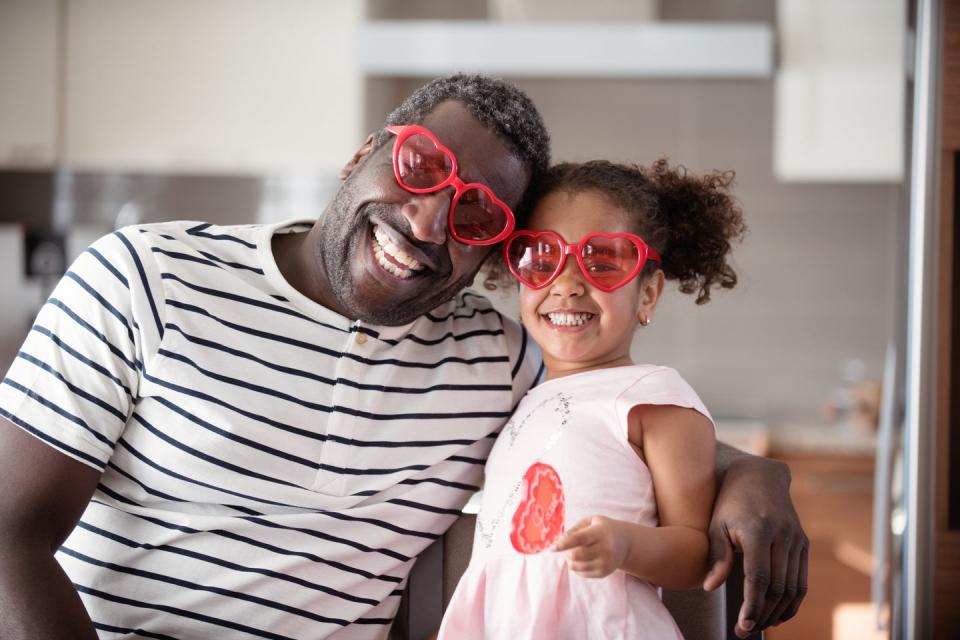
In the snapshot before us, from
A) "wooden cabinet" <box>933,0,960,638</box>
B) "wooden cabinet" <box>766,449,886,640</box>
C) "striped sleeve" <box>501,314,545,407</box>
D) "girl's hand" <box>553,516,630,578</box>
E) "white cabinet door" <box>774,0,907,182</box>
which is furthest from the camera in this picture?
"white cabinet door" <box>774,0,907,182</box>

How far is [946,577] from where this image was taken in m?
2.12

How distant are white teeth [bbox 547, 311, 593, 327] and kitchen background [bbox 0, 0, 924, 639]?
2315 millimetres

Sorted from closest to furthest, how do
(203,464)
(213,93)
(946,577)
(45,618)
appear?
(45,618), (203,464), (946,577), (213,93)

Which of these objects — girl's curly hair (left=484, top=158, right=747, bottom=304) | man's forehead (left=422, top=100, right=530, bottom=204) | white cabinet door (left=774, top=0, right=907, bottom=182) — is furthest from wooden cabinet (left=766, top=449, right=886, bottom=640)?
man's forehead (left=422, top=100, right=530, bottom=204)

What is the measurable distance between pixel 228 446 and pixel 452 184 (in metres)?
0.47

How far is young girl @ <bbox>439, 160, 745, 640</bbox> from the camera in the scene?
3.78ft

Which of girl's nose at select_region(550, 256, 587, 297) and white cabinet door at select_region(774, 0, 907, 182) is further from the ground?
white cabinet door at select_region(774, 0, 907, 182)

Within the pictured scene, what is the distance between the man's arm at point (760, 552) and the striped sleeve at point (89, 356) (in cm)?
A: 77

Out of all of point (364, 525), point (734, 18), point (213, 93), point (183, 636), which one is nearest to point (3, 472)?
point (183, 636)

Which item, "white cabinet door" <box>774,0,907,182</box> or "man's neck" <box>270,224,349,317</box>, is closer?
"man's neck" <box>270,224,349,317</box>

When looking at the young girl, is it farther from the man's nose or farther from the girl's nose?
the man's nose

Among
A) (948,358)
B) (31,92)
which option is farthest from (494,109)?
(31,92)

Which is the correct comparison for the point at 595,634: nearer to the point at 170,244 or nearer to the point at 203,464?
the point at 203,464

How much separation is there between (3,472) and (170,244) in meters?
0.37
